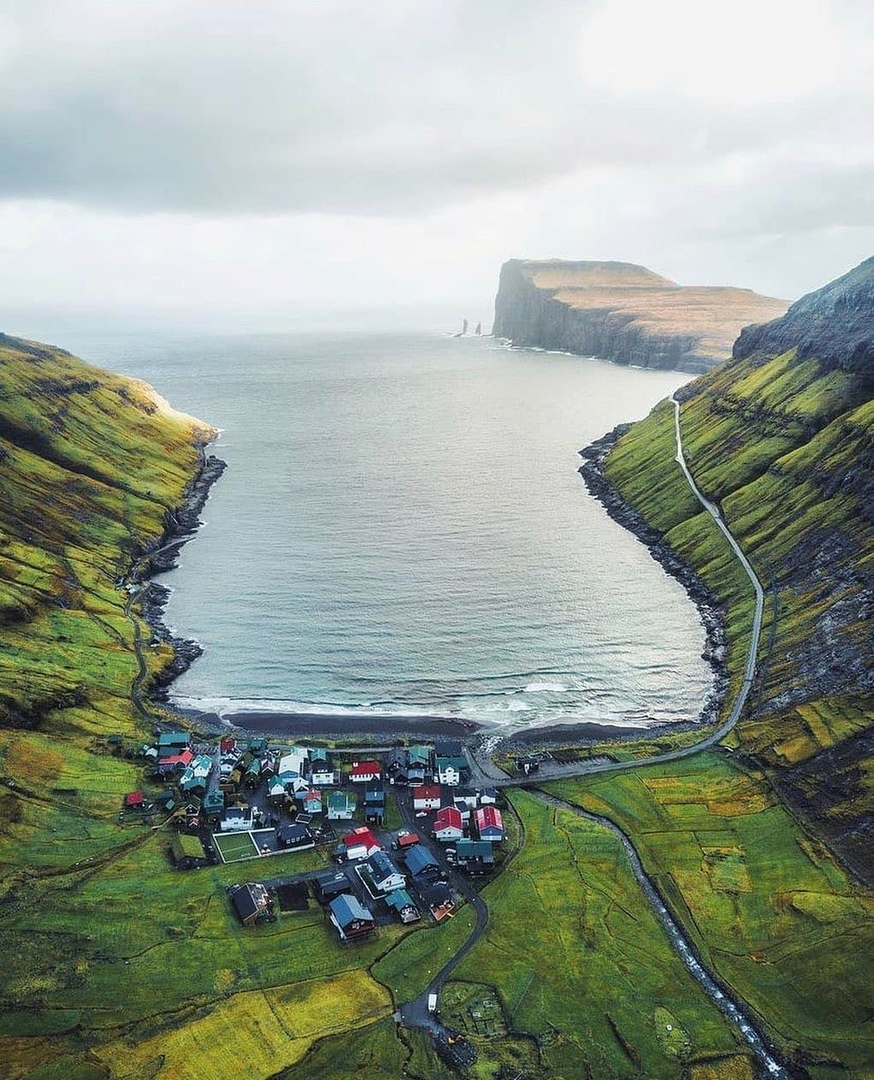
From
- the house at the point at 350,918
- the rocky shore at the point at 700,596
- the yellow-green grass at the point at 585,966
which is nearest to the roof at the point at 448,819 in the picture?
the yellow-green grass at the point at 585,966

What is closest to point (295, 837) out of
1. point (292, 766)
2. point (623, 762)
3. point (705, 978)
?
point (292, 766)

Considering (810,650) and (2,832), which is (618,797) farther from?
(2,832)

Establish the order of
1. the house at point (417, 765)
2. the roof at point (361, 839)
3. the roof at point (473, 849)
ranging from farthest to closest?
the house at point (417, 765) → the roof at point (361, 839) → the roof at point (473, 849)

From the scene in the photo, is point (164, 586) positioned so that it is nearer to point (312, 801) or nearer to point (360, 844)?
point (312, 801)

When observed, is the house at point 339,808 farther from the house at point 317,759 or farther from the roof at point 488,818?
the roof at point 488,818

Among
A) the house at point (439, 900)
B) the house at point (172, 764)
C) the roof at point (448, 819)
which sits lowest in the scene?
the house at point (172, 764)

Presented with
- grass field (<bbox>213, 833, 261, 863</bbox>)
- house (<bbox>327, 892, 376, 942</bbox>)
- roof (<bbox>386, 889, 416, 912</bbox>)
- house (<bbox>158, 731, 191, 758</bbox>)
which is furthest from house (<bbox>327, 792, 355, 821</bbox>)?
house (<bbox>158, 731, 191, 758</bbox>)

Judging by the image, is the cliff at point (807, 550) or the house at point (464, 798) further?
the cliff at point (807, 550)


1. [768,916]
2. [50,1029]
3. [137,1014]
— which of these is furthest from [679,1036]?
[50,1029]
